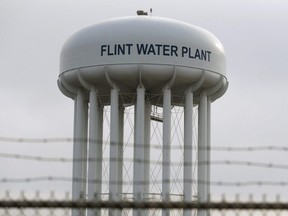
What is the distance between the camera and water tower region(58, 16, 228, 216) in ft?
77.9

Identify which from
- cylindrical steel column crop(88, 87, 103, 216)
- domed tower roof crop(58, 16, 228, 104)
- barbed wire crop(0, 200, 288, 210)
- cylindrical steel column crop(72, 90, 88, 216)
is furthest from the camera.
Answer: cylindrical steel column crop(72, 90, 88, 216)

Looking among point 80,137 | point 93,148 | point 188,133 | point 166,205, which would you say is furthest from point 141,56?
point 166,205

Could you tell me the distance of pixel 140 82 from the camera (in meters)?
23.8

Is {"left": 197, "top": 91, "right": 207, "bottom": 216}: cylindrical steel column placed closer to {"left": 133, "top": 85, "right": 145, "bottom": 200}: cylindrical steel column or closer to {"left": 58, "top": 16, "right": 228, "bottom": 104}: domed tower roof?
{"left": 58, "top": 16, "right": 228, "bottom": 104}: domed tower roof

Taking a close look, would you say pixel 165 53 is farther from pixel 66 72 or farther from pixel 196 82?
pixel 66 72

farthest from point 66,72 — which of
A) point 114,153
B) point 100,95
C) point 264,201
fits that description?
point 264,201

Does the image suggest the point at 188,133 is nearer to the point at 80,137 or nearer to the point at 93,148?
the point at 93,148

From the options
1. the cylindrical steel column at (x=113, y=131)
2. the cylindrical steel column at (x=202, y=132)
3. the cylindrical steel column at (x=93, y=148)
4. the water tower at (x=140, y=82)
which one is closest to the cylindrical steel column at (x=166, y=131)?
the water tower at (x=140, y=82)

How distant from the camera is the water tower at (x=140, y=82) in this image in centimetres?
2373

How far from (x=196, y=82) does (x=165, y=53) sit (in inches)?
53.4

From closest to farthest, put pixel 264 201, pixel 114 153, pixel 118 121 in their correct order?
pixel 264 201 → pixel 114 153 → pixel 118 121

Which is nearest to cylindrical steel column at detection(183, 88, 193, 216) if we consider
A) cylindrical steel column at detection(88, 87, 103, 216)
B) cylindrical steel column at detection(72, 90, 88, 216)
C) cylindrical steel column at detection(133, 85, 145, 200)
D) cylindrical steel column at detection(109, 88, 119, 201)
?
cylindrical steel column at detection(133, 85, 145, 200)

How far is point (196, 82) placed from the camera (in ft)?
80.0

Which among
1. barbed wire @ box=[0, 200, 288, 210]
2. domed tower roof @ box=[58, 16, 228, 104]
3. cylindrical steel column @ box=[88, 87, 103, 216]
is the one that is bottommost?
barbed wire @ box=[0, 200, 288, 210]
